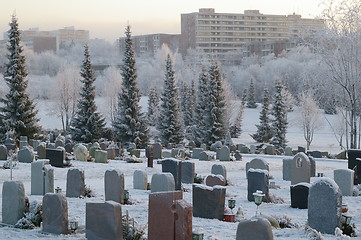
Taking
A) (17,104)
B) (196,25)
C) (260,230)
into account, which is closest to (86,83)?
(17,104)

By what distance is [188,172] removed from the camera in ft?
65.1

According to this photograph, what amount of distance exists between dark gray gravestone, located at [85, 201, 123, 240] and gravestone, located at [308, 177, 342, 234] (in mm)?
4126

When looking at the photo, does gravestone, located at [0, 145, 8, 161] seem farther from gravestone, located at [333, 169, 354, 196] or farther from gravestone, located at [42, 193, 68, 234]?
gravestone, located at [333, 169, 354, 196]

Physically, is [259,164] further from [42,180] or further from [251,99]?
[251,99]

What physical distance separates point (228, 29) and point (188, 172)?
495 feet

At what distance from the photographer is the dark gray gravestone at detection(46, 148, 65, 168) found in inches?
909

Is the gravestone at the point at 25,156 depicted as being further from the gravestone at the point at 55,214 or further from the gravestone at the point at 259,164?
the gravestone at the point at 55,214

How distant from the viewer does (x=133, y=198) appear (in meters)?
15.5

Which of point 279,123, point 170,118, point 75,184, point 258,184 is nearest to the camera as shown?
point 75,184

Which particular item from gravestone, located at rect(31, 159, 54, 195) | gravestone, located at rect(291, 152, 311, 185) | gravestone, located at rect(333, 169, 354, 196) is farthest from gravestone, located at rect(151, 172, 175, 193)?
gravestone, located at rect(291, 152, 311, 185)

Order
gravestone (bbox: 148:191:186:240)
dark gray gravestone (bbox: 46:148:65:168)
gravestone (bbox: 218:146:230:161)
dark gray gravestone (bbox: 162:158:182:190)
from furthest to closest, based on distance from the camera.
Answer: gravestone (bbox: 218:146:230:161), dark gray gravestone (bbox: 46:148:65:168), dark gray gravestone (bbox: 162:158:182:190), gravestone (bbox: 148:191:186:240)

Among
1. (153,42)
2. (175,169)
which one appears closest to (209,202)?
(175,169)

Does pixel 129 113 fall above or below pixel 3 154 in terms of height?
above

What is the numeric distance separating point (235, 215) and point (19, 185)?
491 cm
